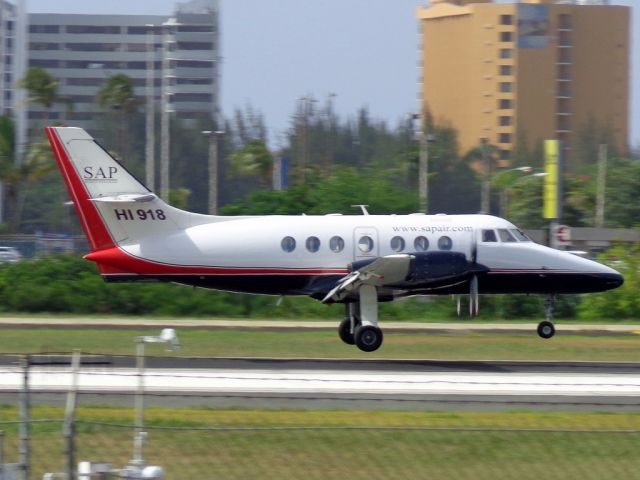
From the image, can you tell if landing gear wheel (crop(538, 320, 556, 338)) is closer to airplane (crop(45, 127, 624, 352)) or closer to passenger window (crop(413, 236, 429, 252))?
airplane (crop(45, 127, 624, 352))

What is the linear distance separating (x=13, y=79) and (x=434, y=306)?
120841 mm

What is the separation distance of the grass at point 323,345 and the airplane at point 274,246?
1.15 meters

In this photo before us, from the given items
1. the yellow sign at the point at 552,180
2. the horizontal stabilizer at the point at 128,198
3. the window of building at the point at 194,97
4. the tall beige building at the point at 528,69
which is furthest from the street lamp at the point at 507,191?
the window of building at the point at 194,97

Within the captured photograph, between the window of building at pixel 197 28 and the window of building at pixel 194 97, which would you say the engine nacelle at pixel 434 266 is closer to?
the window of building at pixel 194 97

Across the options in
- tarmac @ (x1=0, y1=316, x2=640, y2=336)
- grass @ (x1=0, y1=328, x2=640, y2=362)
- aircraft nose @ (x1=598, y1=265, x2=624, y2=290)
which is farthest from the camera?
tarmac @ (x1=0, y1=316, x2=640, y2=336)

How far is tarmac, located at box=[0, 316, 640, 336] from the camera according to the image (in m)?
31.6

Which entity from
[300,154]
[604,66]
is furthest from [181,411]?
[604,66]

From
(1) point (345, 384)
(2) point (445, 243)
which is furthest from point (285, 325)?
(1) point (345, 384)

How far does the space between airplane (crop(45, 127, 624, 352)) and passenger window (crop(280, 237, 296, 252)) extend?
22 mm

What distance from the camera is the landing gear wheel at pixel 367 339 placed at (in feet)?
81.3

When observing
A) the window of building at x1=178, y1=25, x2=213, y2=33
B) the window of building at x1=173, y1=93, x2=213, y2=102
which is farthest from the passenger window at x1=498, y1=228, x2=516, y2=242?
the window of building at x1=178, y1=25, x2=213, y2=33

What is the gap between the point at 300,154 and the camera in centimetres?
10138

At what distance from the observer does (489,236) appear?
26047 mm

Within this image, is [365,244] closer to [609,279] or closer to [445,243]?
[445,243]
